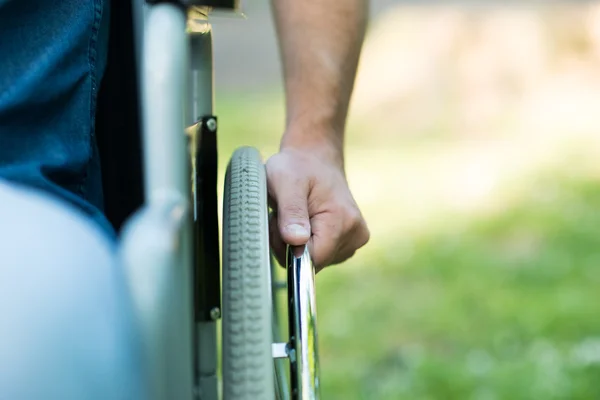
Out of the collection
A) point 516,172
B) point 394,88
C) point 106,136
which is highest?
point 394,88

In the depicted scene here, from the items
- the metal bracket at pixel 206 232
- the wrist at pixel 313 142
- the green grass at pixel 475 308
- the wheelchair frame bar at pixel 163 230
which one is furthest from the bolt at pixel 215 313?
the green grass at pixel 475 308

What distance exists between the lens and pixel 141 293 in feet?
1.32

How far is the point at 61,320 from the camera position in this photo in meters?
0.39

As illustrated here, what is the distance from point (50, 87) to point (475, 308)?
1903 millimetres

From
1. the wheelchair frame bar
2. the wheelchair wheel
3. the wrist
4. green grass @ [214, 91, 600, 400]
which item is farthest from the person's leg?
green grass @ [214, 91, 600, 400]

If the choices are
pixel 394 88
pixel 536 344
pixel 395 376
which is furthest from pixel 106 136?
pixel 394 88

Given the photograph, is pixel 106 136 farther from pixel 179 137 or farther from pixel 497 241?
pixel 497 241

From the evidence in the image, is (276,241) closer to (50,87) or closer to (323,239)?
(323,239)

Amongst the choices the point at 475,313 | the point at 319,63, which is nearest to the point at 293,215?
the point at 319,63

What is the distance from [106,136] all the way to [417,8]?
14.7 ft

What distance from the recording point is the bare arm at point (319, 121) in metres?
0.91

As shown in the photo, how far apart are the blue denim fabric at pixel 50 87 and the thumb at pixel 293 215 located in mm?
198

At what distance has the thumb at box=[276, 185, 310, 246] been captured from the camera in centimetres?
84

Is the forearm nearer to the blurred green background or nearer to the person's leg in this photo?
the blurred green background
